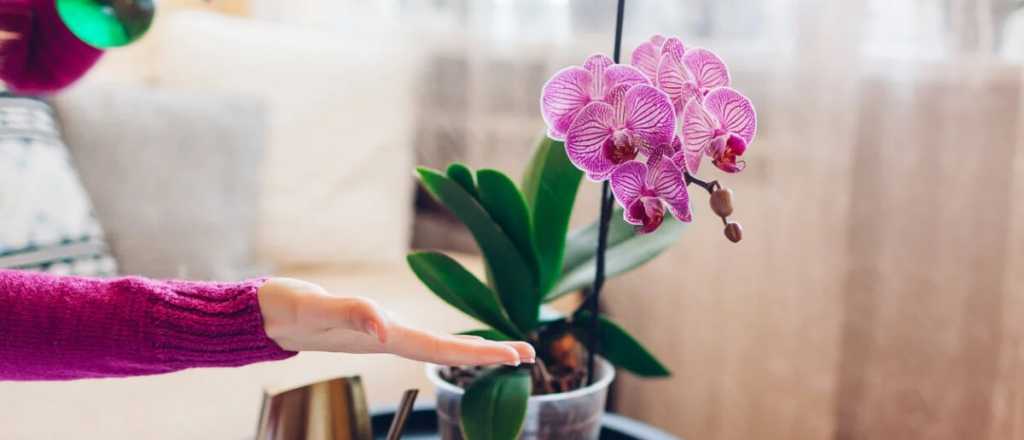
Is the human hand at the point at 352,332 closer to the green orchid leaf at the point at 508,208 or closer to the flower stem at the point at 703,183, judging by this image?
the flower stem at the point at 703,183

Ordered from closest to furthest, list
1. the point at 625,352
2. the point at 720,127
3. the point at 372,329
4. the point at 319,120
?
the point at 372,329, the point at 720,127, the point at 625,352, the point at 319,120

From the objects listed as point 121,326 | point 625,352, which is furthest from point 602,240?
point 121,326

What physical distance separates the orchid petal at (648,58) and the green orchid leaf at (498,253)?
0.62 ft

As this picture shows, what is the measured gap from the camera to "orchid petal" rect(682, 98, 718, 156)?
52cm

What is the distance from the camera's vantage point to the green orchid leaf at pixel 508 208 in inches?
27.5

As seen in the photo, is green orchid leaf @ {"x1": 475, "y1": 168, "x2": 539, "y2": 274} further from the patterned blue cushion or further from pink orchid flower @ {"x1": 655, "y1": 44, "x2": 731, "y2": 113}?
the patterned blue cushion

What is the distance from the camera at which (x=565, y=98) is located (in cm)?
54

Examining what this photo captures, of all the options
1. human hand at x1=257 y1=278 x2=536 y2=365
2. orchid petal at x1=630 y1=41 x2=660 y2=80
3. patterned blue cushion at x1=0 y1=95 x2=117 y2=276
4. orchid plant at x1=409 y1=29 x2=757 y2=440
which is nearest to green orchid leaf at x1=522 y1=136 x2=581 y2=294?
orchid plant at x1=409 y1=29 x2=757 y2=440

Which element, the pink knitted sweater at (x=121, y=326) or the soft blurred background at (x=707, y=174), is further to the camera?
the soft blurred background at (x=707, y=174)

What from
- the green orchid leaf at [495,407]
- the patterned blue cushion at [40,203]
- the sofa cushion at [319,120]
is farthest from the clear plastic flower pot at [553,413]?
the sofa cushion at [319,120]

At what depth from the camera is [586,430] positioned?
693mm

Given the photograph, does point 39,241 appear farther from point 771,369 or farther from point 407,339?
point 771,369

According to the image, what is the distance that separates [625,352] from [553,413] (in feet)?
0.45

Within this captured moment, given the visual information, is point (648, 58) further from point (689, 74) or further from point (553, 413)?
point (553, 413)
